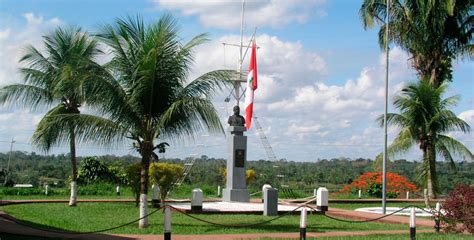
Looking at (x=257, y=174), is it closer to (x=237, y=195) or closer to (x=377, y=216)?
(x=237, y=195)

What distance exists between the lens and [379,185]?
37188 millimetres

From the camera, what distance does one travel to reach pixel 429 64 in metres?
31.1

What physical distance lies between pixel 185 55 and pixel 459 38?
1834 centimetres

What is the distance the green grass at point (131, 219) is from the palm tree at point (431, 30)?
11.6m

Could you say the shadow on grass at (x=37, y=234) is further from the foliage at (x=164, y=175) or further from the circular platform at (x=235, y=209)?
the foliage at (x=164, y=175)

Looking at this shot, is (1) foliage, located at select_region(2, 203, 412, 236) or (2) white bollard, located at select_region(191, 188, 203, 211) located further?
(2) white bollard, located at select_region(191, 188, 203, 211)

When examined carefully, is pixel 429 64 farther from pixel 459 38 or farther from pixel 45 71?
pixel 45 71

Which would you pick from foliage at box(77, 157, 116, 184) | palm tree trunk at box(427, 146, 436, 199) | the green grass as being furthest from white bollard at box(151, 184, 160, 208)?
foliage at box(77, 157, 116, 184)

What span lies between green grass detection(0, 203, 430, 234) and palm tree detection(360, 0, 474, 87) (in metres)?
11.6

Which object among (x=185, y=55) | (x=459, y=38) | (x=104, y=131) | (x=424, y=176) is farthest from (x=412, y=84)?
(x=104, y=131)

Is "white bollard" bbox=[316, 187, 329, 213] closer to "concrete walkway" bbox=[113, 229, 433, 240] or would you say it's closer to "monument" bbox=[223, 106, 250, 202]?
"monument" bbox=[223, 106, 250, 202]

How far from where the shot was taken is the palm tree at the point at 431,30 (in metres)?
30.5

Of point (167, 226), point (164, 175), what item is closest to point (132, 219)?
point (164, 175)

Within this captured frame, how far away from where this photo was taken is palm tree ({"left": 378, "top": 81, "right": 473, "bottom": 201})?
88.1ft
